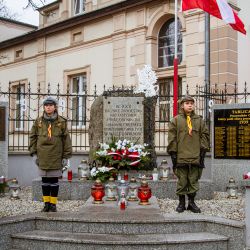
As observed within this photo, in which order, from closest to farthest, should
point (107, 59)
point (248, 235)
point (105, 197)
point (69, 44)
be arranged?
point (248, 235) → point (105, 197) → point (107, 59) → point (69, 44)

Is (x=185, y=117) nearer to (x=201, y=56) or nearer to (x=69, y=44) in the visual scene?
(x=201, y=56)

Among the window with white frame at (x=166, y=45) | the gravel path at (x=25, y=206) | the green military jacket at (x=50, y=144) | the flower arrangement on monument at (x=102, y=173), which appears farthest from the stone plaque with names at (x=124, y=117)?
the window with white frame at (x=166, y=45)

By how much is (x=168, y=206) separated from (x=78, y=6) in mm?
16214

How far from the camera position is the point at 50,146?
7090 mm

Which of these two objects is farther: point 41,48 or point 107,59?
point 41,48

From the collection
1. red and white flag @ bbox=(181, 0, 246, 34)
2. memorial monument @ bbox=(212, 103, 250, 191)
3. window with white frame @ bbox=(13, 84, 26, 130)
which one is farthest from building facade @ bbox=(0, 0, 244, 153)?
red and white flag @ bbox=(181, 0, 246, 34)

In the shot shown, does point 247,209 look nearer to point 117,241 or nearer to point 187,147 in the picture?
point 187,147

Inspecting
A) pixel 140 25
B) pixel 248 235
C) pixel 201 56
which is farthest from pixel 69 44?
pixel 248 235

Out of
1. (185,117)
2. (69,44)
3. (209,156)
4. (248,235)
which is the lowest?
(248,235)

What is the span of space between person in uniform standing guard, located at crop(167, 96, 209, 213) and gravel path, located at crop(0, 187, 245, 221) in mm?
429

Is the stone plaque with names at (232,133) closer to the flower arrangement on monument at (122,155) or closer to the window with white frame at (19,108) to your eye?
the flower arrangement on monument at (122,155)

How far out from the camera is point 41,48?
22.4 metres

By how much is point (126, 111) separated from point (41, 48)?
13.5 meters

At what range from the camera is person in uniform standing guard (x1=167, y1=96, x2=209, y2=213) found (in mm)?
7074
